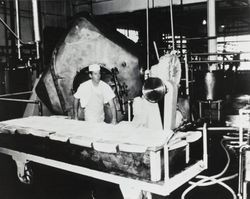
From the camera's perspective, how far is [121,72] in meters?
5.05

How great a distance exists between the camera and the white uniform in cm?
441

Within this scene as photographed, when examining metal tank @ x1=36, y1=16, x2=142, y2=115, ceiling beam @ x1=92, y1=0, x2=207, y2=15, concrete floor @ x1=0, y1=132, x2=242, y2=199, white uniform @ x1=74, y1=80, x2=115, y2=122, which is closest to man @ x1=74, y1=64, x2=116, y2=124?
white uniform @ x1=74, y1=80, x2=115, y2=122

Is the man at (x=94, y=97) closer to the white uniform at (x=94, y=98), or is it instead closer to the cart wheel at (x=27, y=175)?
the white uniform at (x=94, y=98)

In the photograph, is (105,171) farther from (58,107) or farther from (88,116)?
(58,107)

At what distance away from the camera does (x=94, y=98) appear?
14.4 feet

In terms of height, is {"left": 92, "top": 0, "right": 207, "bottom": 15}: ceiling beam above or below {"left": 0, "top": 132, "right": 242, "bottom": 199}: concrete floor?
above

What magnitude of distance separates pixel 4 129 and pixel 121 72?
2.37m

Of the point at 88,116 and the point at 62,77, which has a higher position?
the point at 62,77

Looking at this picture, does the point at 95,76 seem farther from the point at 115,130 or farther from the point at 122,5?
the point at 122,5

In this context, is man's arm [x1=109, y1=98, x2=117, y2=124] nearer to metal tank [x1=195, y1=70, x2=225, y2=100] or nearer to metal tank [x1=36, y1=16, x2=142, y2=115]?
metal tank [x1=36, y1=16, x2=142, y2=115]

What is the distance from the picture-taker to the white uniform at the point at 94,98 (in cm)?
441

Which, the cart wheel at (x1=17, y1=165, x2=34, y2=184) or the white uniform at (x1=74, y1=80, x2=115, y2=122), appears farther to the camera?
the white uniform at (x1=74, y1=80, x2=115, y2=122)

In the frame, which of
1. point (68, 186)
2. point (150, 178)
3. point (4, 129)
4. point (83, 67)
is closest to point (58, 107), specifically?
point (83, 67)

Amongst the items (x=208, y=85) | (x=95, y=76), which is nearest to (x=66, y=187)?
(x=95, y=76)
